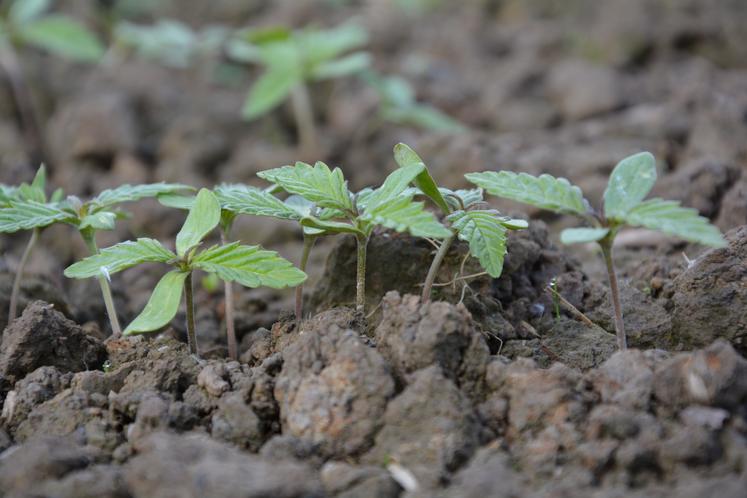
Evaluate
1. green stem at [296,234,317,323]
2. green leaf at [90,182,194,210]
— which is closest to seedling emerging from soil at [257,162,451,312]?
green stem at [296,234,317,323]

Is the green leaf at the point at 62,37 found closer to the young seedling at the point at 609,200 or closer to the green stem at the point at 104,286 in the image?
the green stem at the point at 104,286

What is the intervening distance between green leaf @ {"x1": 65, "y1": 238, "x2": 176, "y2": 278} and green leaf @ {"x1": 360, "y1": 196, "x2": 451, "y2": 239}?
49 centimetres

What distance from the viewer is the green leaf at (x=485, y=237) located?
5.94 feet

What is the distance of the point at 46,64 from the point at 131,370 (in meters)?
3.94

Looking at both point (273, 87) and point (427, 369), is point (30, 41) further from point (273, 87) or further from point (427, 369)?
point (427, 369)

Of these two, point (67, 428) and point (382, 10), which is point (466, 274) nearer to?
point (67, 428)

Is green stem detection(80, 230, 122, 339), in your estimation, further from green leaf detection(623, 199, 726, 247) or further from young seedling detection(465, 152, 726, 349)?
green leaf detection(623, 199, 726, 247)

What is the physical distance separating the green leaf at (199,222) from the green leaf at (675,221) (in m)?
0.93

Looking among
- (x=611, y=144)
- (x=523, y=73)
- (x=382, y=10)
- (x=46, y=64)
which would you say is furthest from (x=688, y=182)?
(x=46, y=64)

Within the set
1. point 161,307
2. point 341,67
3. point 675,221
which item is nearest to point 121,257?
point 161,307

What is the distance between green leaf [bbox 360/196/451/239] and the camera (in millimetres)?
1678

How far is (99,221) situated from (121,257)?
256 millimetres

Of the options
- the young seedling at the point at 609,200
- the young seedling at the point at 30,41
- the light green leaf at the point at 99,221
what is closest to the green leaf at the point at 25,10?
the young seedling at the point at 30,41

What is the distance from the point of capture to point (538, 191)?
1.72m
